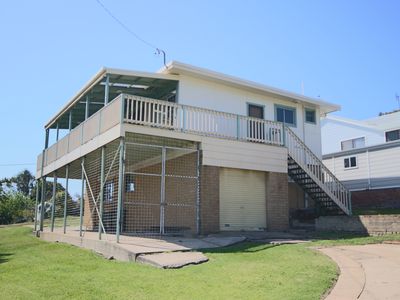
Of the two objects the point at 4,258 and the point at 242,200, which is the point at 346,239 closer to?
the point at 242,200

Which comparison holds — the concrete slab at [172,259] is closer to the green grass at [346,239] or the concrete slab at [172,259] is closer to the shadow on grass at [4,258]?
the green grass at [346,239]

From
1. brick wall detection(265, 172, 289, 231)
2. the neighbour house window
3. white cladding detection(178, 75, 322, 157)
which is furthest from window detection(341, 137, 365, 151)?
the neighbour house window

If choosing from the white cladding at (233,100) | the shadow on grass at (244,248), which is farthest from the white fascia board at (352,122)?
the shadow on grass at (244,248)

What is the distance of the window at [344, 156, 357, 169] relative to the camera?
23141 millimetres

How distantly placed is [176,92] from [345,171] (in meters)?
10.9

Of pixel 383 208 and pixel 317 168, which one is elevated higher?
pixel 317 168

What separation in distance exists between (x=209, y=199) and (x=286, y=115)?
7.28 m

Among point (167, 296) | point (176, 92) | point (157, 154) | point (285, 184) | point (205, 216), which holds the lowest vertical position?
point (167, 296)

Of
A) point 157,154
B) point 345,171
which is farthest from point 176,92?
point 345,171

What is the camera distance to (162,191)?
14.2 m

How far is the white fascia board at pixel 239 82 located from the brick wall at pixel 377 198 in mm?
4368

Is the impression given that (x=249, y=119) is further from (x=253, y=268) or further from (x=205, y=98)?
(x=253, y=268)

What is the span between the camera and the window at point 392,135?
27050 mm

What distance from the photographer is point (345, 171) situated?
2345 cm
